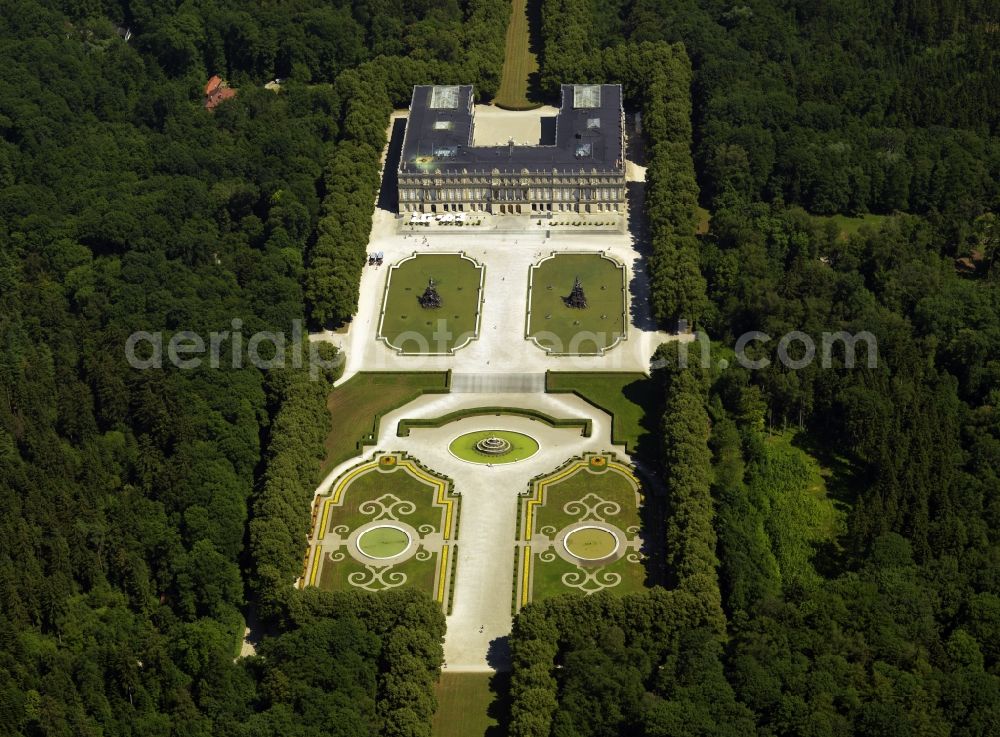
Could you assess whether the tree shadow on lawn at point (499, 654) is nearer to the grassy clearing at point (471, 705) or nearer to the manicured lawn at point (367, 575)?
the grassy clearing at point (471, 705)

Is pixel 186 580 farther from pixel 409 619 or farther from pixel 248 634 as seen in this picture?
pixel 409 619

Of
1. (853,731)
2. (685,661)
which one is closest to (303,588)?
(685,661)

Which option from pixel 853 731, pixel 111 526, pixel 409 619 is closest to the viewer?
pixel 853 731

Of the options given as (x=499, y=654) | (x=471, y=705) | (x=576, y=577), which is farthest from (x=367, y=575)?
(x=471, y=705)

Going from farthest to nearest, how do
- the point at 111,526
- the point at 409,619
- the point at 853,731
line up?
the point at 111,526 → the point at 409,619 → the point at 853,731

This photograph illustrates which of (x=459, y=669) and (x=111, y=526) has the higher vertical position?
(x=111, y=526)

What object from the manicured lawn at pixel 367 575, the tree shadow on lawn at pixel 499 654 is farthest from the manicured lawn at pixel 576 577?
the manicured lawn at pixel 367 575

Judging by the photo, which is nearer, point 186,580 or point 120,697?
point 120,697

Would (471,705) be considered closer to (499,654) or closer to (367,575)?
(499,654)
